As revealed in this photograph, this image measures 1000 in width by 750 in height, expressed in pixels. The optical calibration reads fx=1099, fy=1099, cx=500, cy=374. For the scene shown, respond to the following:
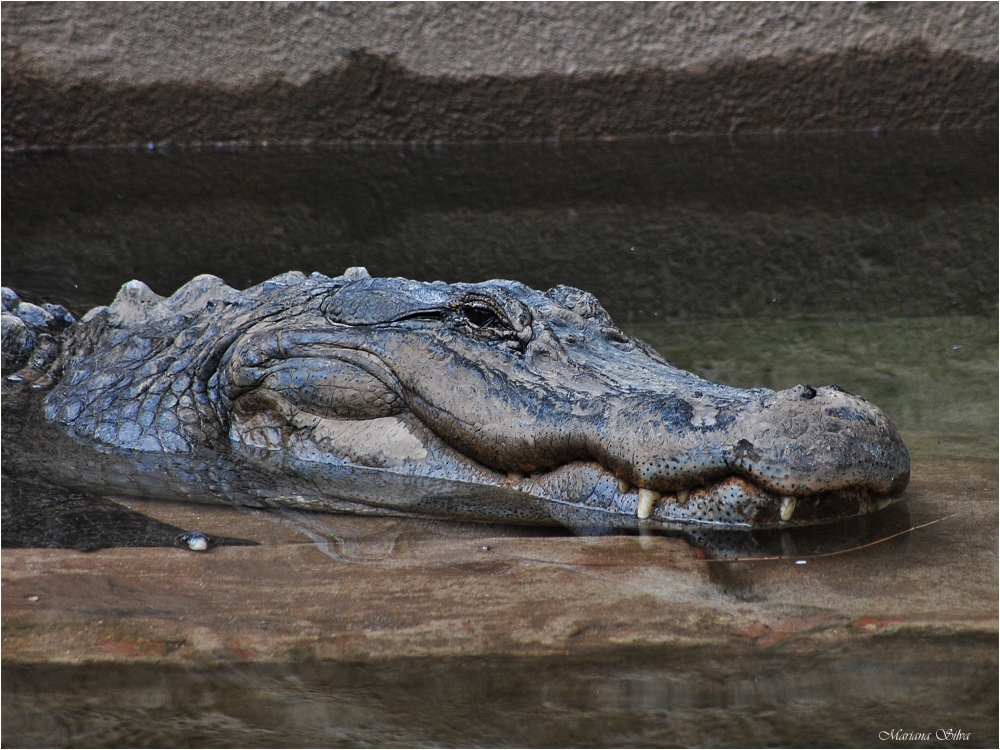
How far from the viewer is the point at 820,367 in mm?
4602

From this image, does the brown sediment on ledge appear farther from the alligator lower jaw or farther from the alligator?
the alligator lower jaw

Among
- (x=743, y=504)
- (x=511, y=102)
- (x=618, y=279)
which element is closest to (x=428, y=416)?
(x=743, y=504)

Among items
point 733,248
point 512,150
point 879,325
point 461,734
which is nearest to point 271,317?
point 461,734

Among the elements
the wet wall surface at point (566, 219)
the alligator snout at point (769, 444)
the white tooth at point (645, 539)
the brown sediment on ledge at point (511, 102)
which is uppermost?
the brown sediment on ledge at point (511, 102)

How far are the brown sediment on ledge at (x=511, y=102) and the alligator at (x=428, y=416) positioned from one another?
5.98 m

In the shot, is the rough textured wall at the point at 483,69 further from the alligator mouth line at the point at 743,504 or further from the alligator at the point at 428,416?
the alligator mouth line at the point at 743,504

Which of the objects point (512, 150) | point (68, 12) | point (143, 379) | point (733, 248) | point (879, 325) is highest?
point (68, 12)

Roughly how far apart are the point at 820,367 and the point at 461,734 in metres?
3.07

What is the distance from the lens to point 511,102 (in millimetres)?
9961

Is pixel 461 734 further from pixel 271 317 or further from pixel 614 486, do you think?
pixel 271 317

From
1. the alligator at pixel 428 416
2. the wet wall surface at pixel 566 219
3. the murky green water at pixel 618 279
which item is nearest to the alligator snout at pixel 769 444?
the alligator at pixel 428 416

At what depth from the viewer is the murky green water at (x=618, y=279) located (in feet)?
6.57

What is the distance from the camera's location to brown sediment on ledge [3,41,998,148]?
382 inches

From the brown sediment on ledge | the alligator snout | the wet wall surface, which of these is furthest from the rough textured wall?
the alligator snout
